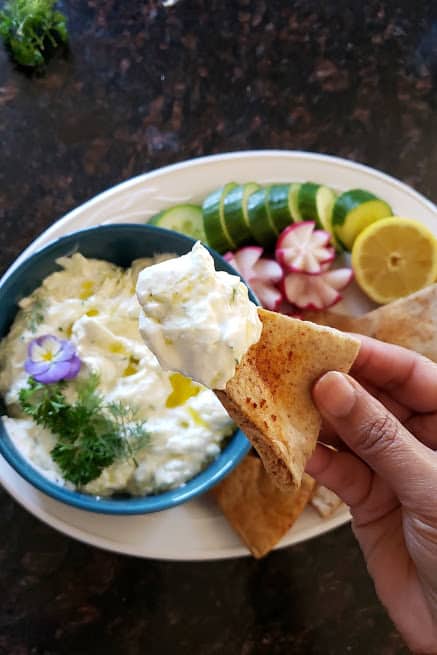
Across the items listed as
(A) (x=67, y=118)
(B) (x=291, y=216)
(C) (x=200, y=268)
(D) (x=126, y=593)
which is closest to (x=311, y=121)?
(B) (x=291, y=216)

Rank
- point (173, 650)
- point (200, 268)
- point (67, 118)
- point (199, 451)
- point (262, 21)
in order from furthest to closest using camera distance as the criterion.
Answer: point (262, 21)
point (67, 118)
point (173, 650)
point (199, 451)
point (200, 268)

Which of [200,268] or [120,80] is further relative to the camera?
[120,80]

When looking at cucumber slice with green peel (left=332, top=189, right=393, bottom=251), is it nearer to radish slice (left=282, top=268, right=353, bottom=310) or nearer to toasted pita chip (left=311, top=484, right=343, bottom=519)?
radish slice (left=282, top=268, right=353, bottom=310)

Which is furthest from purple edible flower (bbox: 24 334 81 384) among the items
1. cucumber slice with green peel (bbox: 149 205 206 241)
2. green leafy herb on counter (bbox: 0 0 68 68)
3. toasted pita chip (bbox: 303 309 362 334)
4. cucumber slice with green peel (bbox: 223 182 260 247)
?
green leafy herb on counter (bbox: 0 0 68 68)

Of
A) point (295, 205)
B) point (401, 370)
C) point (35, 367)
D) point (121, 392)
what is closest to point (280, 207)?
point (295, 205)

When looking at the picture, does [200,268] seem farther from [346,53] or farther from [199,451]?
[346,53]

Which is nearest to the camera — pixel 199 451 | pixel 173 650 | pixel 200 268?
pixel 200 268

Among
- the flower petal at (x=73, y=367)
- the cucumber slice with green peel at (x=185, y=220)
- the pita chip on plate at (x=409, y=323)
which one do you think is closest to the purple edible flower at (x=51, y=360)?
the flower petal at (x=73, y=367)

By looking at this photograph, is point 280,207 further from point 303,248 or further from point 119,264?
point 119,264

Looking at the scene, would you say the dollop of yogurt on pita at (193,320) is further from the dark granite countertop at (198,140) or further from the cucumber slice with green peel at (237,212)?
the dark granite countertop at (198,140)
